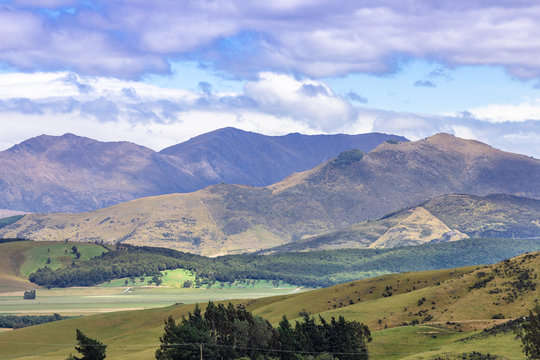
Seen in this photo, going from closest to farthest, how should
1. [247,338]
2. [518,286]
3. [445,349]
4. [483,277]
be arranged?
[445,349] < [247,338] < [518,286] < [483,277]

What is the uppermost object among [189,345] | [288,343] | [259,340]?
[189,345]

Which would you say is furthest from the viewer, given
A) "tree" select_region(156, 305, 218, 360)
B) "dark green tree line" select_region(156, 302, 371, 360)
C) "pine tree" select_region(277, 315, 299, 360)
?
"dark green tree line" select_region(156, 302, 371, 360)

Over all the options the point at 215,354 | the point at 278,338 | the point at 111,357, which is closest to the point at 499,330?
the point at 278,338

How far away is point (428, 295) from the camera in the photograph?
194 metres

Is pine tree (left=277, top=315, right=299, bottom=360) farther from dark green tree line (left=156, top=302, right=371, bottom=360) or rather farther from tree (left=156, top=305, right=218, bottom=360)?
tree (left=156, top=305, right=218, bottom=360)

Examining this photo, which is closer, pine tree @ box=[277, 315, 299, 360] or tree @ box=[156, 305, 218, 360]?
pine tree @ box=[277, 315, 299, 360]

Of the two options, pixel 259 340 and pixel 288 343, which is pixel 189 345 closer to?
pixel 259 340

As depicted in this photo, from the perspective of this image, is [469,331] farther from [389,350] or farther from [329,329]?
[329,329]

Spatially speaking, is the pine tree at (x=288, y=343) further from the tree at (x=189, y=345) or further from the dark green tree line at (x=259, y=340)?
the tree at (x=189, y=345)

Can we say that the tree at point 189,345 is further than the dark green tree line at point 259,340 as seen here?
No

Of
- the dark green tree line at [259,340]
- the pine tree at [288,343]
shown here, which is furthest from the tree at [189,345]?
the pine tree at [288,343]

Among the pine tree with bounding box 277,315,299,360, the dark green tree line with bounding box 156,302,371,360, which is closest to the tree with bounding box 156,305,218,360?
the dark green tree line with bounding box 156,302,371,360

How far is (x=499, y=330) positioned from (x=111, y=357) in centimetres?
9013

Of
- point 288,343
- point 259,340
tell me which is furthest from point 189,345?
point 288,343
